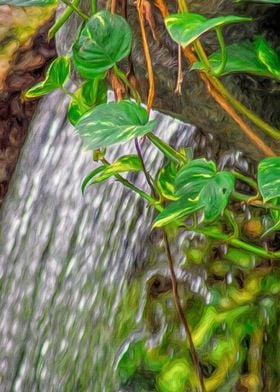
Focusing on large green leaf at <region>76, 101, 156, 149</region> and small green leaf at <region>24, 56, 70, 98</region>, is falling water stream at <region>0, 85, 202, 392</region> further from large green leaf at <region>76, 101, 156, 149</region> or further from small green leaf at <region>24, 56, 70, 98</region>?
large green leaf at <region>76, 101, 156, 149</region>

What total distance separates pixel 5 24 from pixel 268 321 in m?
1.71

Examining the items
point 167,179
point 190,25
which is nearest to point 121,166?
point 167,179

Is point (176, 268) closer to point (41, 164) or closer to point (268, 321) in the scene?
point (268, 321)

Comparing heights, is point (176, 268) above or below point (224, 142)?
below

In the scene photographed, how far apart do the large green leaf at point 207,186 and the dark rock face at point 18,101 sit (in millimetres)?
1618

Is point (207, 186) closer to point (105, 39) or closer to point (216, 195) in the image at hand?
point (216, 195)

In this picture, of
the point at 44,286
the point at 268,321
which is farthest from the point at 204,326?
the point at 44,286

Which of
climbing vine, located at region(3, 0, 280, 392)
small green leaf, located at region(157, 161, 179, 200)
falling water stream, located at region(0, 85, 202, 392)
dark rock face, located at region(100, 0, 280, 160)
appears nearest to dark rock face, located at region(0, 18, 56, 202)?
falling water stream, located at region(0, 85, 202, 392)

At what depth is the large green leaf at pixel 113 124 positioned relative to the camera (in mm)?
1139

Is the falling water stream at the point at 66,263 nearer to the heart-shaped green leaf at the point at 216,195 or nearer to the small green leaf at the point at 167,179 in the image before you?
the small green leaf at the point at 167,179

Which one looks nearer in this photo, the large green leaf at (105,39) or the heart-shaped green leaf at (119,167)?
the large green leaf at (105,39)

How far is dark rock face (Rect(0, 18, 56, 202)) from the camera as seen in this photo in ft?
9.21

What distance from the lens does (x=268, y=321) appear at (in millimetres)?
1756

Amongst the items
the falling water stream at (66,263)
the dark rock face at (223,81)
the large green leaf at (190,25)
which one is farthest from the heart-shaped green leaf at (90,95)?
the falling water stream at (66,263)
